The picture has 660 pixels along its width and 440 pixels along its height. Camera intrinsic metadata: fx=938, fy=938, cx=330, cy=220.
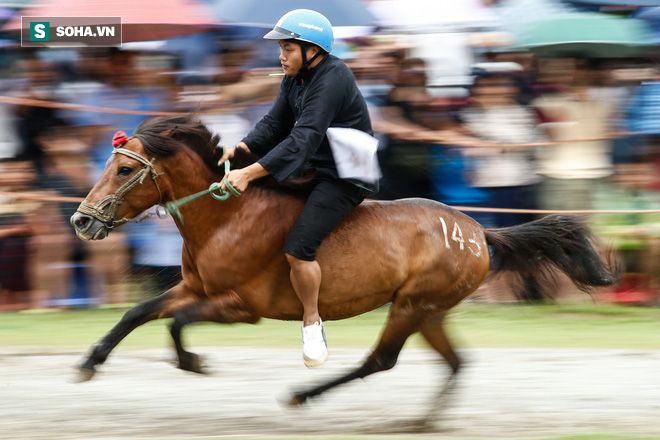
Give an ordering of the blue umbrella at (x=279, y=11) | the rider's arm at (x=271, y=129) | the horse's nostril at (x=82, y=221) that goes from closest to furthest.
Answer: the horse's nostril at (x=82, y=221)
the rider's arm at (x=271, y=129)
the blue umbrella at (x=279, y=11)

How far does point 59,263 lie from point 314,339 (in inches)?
156

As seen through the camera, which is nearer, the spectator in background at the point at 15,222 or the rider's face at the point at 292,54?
the rider's face at the point at 292,54

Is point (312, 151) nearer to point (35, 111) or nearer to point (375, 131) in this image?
point (375, 131)

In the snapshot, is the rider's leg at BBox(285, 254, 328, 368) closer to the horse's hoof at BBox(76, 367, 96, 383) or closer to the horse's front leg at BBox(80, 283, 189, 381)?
the horse's front leg at BBox(80, 283, 189, 381)

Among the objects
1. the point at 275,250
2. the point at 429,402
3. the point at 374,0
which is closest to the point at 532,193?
the point at 374,0

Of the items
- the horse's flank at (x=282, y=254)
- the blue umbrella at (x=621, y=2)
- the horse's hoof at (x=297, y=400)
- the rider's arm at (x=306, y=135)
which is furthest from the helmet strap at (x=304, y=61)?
the blue umbrella at (x=621, y=2)

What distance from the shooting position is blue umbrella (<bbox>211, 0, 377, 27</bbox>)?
858 cm

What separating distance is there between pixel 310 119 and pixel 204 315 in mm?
1172

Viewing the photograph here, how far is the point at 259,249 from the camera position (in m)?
5.04

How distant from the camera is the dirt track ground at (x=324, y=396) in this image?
16.5 feet

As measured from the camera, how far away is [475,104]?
8.48 meters

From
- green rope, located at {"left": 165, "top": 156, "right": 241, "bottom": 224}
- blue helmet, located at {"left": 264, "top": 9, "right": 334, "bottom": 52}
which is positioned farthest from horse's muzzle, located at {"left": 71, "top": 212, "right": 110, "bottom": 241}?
blue helmet, located at {"left": 264, "top": 9, "right": 334, "bottom": 52}

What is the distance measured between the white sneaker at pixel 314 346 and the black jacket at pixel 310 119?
0.81 meters

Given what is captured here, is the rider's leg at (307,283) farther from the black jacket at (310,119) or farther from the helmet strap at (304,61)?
the helmet strap at (304,61)
